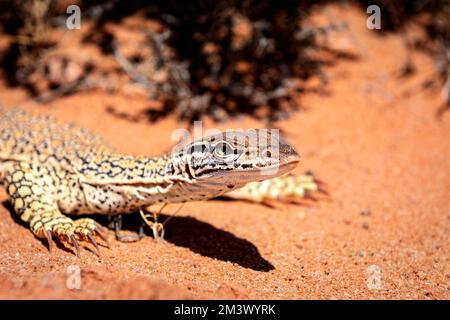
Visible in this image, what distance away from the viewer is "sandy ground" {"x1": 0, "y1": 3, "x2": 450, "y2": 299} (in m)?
4.16

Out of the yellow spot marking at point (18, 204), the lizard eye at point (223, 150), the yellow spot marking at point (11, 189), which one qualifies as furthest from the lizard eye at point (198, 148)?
the yellow spot marking at point (11, 189)

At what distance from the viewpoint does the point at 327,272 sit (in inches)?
182

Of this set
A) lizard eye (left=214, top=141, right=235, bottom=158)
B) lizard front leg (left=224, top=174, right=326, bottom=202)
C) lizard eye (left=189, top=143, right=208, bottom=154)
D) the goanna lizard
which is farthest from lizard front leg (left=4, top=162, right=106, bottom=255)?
lizard front leg (left=224, top=174, right=326, bottom=202)

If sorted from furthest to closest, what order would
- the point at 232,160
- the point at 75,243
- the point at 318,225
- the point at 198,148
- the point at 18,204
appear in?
1. the point at 318,225
2. the point at 18,204
3. the point at 75,243
4. the point at 198,148
5. the point at 232,160

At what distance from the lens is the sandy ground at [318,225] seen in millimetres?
4160

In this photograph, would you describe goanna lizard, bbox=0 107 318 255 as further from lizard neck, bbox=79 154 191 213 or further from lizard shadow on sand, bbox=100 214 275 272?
lizard shadow on sand, bbox=100 214 275 272

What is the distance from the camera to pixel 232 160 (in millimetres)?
4074

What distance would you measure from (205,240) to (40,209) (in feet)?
5.60

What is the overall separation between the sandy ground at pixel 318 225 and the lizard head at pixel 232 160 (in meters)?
0.83

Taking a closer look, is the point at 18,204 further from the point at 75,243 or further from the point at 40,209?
the point at 75,243

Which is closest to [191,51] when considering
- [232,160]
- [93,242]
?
[93,242]

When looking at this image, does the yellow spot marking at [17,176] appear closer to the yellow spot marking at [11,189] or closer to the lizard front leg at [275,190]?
the yellow spot marking at [11,189]

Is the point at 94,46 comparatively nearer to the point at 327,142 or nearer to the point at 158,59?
the point at 158,59
